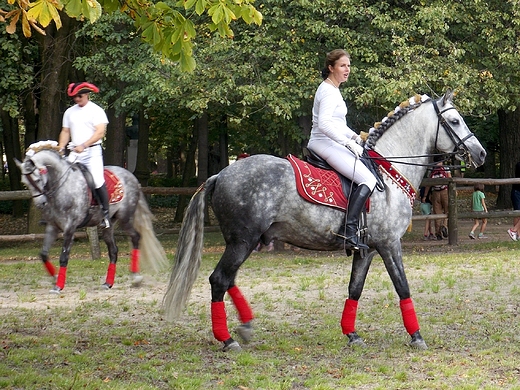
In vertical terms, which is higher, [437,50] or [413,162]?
[437,50]

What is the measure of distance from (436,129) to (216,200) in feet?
8.37

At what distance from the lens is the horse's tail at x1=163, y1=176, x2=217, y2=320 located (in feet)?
26.7

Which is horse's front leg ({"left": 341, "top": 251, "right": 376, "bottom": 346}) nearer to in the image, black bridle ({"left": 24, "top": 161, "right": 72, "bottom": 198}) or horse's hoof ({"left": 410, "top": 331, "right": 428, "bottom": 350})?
horse's hoof ({"left": 410, "top": 331, "right": 428, "bottom": 350})

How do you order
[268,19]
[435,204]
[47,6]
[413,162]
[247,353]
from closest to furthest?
[47,6]
[247,353]
[413,162]
[268,19]
[435,204]

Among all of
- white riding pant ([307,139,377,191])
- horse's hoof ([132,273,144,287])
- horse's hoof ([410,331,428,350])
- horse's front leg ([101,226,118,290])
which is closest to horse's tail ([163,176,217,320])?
white riding pant ([307,139,377,191])

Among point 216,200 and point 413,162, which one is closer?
point 216,200

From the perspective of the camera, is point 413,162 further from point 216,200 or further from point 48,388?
point 48,388

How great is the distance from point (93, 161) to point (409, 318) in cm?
577

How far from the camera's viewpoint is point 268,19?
17188 millimetres

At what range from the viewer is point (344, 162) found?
333 inches

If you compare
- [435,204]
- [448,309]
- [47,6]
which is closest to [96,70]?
[435,204]

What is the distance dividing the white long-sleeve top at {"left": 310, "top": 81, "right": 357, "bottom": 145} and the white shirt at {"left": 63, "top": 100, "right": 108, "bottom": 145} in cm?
443

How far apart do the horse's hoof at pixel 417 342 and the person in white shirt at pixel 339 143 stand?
3.25 feet

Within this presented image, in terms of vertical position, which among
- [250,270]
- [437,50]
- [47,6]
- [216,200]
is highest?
[437,50]
